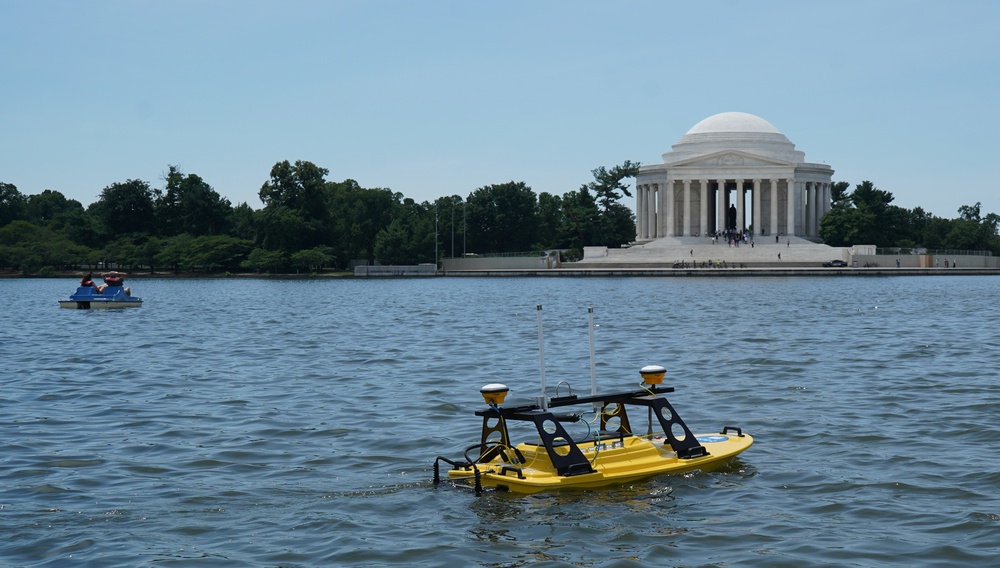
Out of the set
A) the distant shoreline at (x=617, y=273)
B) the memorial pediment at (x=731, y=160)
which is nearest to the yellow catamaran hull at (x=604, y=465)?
the distant shoreline at (x=617, y=273)

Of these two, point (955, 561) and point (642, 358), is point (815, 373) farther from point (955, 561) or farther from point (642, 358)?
point (955, 561)

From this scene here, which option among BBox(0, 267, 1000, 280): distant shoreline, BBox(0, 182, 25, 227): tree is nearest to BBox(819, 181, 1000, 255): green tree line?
BBox(0, 267, 1000, 280): distant shoreline

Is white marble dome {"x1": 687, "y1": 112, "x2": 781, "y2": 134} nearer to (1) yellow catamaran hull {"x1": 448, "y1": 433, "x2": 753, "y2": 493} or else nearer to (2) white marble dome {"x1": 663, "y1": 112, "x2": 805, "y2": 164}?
(2) white marble dome {"x1": 663, "y1": 112, "x2": 805, "y2": 164}

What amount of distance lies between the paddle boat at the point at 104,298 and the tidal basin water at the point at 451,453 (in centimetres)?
2483

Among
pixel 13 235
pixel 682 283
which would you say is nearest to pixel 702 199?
pixel 682 283

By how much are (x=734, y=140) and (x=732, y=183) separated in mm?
9562

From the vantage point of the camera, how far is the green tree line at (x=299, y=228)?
140 meters

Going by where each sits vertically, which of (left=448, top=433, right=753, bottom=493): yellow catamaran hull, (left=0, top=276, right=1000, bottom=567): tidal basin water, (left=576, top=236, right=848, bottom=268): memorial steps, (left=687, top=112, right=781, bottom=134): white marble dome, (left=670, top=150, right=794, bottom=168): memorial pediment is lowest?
(left=0, top=276, right=1000, bottom=567): tidal basin water

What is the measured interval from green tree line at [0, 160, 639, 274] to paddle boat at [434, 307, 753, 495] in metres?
119

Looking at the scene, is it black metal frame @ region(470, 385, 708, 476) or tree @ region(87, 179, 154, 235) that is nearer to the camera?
black metal frame @ region(470, 385, 708, 476)

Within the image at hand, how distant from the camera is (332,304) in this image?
73.7m

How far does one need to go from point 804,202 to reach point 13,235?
9500 cm

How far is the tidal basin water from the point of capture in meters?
14.4

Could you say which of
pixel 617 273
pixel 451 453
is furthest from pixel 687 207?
pixel 451 453
